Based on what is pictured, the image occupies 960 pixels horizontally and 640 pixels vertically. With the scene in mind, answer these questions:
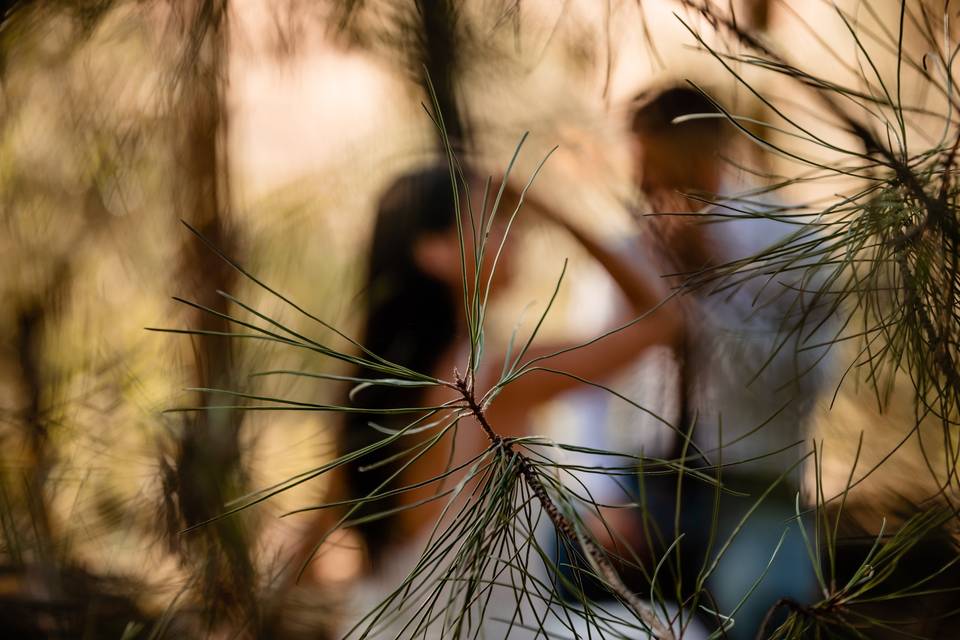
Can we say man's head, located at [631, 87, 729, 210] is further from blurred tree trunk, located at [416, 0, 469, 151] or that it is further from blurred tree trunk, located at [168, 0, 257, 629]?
blurred tree trunk, located at [168, 0, 257, 629]

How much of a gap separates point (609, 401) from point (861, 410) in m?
0.18

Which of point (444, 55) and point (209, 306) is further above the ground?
point (444, 55)

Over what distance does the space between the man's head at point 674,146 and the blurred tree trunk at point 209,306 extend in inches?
12.5

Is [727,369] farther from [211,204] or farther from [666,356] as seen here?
[211,204]

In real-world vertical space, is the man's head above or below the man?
above

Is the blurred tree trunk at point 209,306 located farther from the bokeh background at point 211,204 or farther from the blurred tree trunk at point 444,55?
the blurred tree trunk at point 444,55

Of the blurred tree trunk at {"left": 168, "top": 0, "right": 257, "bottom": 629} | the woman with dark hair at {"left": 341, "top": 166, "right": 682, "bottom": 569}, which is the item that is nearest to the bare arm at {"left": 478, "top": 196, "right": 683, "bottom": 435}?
the woman with dark hair at {"left": 341, "top": 166, "right": 682, "bottom": 569}

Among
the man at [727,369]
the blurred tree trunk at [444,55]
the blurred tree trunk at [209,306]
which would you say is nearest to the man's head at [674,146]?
the man at [727,369]

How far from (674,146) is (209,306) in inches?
14.6

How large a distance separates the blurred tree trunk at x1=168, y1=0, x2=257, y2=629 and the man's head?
317mm

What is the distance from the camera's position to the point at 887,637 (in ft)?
1.58

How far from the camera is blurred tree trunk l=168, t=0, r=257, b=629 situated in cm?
51

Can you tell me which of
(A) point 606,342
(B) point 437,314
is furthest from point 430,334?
(A) point 606,342

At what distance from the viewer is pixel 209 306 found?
19.9 inches
